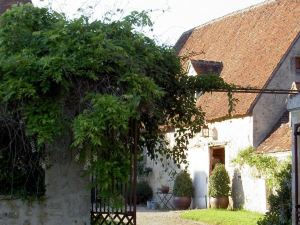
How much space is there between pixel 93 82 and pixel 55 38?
2.59 feet

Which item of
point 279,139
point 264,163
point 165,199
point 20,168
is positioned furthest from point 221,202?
point 20,168

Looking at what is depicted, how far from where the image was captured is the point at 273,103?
20.6 metres

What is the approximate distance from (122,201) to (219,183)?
12.7m

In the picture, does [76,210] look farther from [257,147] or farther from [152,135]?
[257,147]

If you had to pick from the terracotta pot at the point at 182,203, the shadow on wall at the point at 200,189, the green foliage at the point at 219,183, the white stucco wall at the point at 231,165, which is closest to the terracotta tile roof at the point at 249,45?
the white stucco wall at the point at 231,165

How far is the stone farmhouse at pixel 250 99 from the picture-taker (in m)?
20.2

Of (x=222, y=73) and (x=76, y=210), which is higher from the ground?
(x=222, y=73)

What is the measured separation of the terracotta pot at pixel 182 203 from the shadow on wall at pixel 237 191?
229cm

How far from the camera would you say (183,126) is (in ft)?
35.6

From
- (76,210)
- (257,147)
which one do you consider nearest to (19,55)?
(76,210)

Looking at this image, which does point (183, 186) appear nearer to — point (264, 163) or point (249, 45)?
point (264, 163)

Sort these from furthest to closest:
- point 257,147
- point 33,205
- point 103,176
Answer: point 257,147 < point 33,205 < point 103,176

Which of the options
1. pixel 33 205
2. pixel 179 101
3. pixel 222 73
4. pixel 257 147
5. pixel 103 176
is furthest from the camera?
pixel 222 73

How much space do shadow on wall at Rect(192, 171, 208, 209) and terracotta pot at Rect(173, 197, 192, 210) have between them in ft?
0.93
